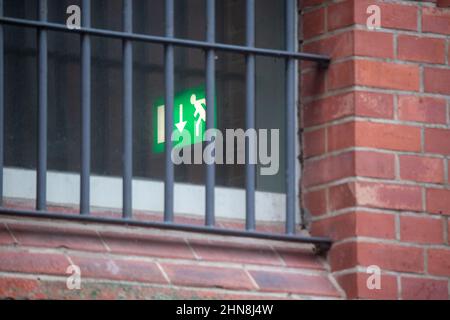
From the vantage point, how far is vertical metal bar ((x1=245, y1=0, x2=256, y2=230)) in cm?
413

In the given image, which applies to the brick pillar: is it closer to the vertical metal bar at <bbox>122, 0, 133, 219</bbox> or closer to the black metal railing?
the black metal railing

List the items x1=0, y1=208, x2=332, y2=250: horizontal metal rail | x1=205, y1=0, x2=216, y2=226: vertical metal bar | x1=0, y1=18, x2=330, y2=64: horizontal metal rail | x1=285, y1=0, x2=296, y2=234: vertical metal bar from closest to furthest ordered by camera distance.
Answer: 1. x1=0, y1=208, x2=332, y2=250: horizontal metal rail
2. x1=0, y1=18, x2=330, y2=64: horizontal metal rail
3. x1=205, y1=0, x2=216, y2=226: vertical metal bar
4. x1=285, y1=0, x2=296, y2=234: vertical metal bar

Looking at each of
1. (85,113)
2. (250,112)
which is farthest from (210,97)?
(85,113)

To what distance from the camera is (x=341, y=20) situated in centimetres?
425

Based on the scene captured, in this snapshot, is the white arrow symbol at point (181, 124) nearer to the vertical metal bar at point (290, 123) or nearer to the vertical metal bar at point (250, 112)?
the vertical metal bar at point (250, 112)

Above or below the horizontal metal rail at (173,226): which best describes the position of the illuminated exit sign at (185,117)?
above

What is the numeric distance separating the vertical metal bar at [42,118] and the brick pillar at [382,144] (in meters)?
0.87

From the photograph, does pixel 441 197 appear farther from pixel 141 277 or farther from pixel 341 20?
pixel 141 277

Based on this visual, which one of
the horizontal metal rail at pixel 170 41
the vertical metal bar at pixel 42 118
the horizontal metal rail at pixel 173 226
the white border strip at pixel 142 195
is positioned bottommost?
the horizontal metal rail at pixel 173 226

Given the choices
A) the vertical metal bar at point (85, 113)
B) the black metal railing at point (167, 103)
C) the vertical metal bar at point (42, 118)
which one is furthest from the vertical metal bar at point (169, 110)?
the vertical metal bar at point (42, 118)

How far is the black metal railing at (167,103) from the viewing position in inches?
154

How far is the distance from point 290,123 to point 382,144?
29 cm

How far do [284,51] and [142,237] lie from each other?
29.7 inches

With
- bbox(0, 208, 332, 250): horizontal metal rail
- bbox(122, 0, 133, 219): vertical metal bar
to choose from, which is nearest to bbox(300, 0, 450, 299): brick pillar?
bbox(0, 208, 332, 250): horizontal metal rail
